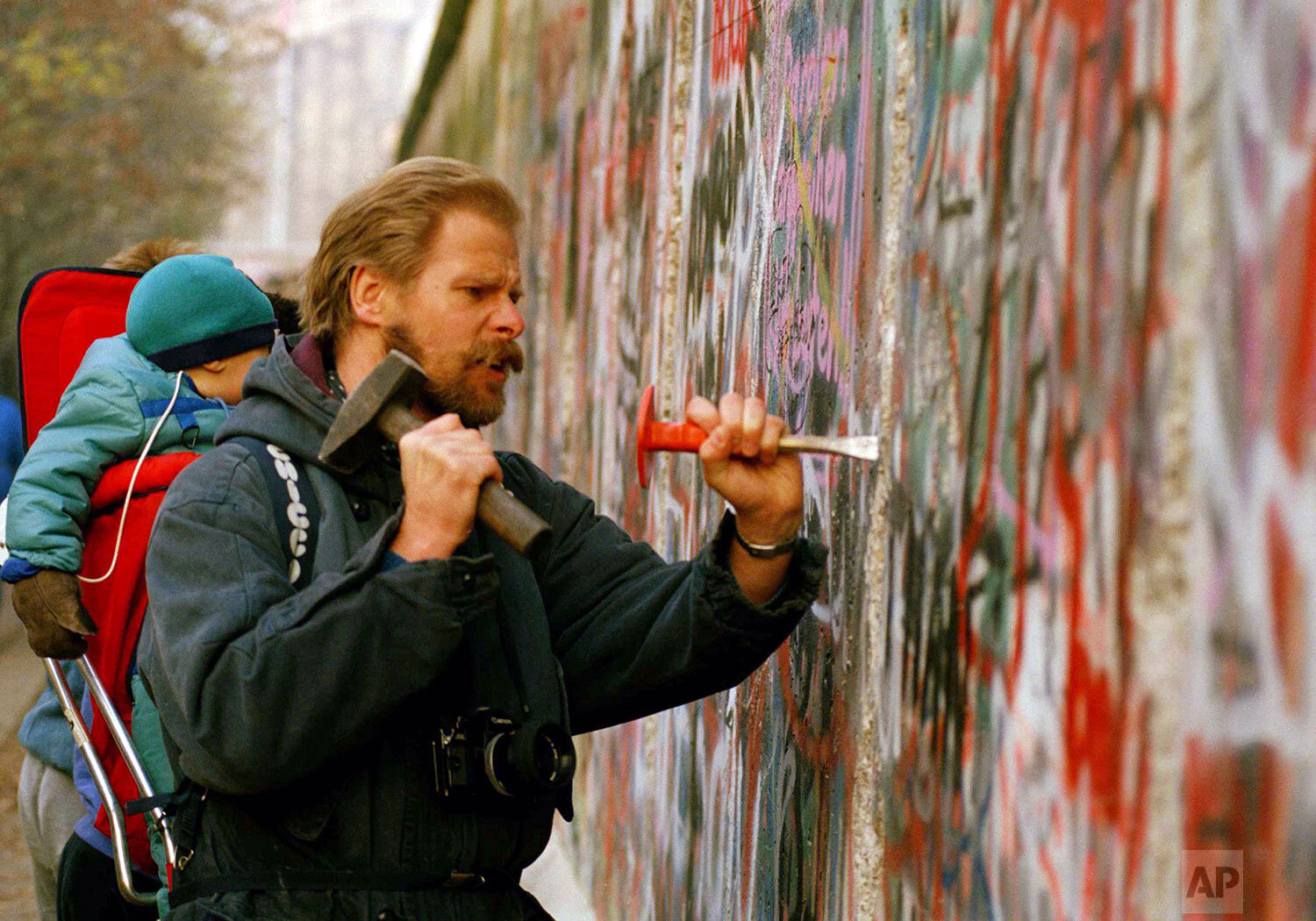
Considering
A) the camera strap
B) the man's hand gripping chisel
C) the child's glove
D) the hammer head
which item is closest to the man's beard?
the hammer head

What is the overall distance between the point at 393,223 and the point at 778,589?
0.94 meters

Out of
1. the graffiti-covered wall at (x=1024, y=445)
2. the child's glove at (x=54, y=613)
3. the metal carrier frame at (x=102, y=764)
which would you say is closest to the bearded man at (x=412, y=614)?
the graffiti-covered wall at (x=1024, y=445)

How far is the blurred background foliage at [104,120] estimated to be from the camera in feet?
56.2

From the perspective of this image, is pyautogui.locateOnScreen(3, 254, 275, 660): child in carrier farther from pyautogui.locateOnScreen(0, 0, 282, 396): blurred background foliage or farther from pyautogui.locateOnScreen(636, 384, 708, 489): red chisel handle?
pyautogui.locateOnScreen(0, 0, 282, 396): blurred background foliage

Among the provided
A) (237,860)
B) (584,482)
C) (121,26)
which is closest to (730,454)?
(237,860)

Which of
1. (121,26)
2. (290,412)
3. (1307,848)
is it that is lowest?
(1307,848)

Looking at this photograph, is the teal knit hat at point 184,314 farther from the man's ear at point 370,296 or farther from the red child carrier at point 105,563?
the man's ear at point 370,296

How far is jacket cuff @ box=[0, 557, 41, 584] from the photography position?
434 cm

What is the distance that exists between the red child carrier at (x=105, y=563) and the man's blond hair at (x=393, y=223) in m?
1.23

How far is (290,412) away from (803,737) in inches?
47.7

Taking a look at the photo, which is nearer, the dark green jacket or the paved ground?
the dark green jacket

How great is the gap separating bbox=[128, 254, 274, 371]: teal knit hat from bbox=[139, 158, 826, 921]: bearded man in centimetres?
124

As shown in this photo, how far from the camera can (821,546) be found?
10.2 feet

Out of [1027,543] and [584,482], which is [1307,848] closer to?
[1027,543]
